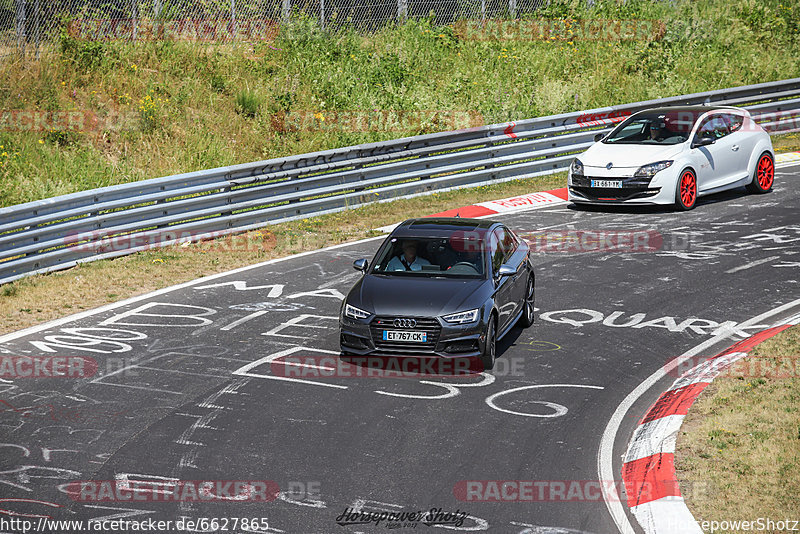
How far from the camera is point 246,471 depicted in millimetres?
8031

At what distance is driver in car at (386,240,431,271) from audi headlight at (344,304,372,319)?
90 centimetres

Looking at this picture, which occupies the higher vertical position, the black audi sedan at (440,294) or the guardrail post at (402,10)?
the guardrail post at (402,10)

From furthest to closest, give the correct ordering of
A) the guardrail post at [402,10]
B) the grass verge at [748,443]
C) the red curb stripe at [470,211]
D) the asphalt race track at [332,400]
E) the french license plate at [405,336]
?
the guardrail post at [402,10] < the red curb stripe at [470,211] < the french license plate at [405,336] < the asphalt race track at [332,400] < the grass verge at [748,443]

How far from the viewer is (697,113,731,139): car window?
18.9 meters

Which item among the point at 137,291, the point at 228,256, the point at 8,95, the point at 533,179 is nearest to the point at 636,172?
the point at 533,179

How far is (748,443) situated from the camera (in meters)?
8.54

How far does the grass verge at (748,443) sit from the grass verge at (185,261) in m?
8.11

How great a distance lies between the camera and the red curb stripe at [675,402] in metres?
9.46

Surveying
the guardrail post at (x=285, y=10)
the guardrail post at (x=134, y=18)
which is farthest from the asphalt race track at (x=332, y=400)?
the guardrail post at (x=285, y=10)

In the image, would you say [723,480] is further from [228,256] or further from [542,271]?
[228,256]

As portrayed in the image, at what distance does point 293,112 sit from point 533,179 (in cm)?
567

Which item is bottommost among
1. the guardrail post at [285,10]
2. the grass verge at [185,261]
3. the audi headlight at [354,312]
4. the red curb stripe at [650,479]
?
the red curb stripe at [650,479]

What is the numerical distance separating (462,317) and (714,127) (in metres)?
10.9

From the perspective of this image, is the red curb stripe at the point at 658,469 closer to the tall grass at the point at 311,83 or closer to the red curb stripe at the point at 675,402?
the red curb stripe at the point at 675,402
